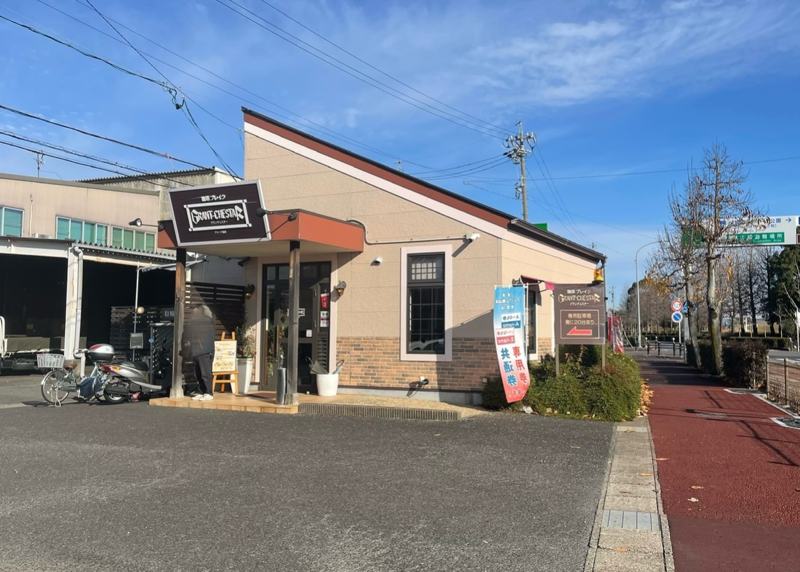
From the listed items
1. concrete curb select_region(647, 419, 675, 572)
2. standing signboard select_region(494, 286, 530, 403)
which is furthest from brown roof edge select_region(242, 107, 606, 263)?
concrete curb select_region(647, 419, 675, 572)

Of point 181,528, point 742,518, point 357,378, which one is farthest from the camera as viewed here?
point 357,378

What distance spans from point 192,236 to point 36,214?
17.2 m

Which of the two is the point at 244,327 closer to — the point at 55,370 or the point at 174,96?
the point at 55,370

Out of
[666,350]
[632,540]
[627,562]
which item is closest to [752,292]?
[666,350]

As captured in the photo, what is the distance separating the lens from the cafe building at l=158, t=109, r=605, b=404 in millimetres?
12039

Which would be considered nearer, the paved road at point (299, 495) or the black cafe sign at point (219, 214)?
the paved road at point (299, 495)

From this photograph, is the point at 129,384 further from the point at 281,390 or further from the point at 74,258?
the point at 74,258

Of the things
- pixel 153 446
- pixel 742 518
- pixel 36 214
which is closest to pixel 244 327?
pixel 153 446

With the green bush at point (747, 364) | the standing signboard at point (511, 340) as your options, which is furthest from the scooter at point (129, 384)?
the green bush at point (747, 364)

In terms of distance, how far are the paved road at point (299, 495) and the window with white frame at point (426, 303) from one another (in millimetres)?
2693

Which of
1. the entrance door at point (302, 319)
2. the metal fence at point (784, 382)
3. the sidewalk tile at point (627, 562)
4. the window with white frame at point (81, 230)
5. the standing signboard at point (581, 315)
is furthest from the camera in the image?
the window with white frame at point (81, 230)

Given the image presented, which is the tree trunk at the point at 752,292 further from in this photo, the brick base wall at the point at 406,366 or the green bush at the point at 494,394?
the green bush at the point at 494,394

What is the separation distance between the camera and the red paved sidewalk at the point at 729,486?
4.65 metres

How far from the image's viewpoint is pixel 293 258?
1167 cm
